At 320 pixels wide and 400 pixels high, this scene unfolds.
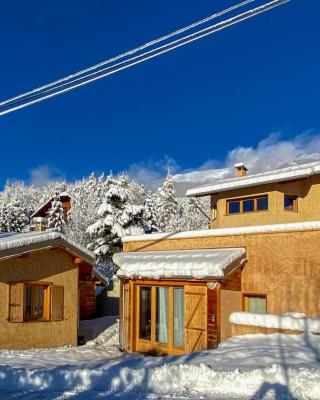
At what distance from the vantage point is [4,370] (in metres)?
8.81

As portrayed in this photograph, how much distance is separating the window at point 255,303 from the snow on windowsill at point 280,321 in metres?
1.33

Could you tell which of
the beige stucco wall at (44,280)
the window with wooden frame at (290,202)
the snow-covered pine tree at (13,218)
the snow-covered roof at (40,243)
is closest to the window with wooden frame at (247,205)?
the window with wooden frame at (290,202)

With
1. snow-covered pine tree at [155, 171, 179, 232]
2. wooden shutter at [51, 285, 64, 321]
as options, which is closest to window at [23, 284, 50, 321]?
wooden shutter at [51, 285, 64, 321]

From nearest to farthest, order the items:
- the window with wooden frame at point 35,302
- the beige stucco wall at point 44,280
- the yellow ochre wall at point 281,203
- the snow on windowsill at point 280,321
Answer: the snow on windowsill at point 280,321
the beige stucco wall at point 44,280
the window with wooden frame at point 35,302
the yellow ochre wall at point 281,203

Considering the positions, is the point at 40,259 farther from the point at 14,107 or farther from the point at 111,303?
the point at 111,303

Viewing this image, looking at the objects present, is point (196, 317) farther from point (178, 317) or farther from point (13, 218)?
point (13, 218)

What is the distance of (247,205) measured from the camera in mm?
19609

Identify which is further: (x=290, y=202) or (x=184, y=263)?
(x=290, y=202)

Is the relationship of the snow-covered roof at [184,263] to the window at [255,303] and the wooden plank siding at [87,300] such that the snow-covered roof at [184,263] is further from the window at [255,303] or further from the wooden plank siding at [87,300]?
the wooden plank siding at [87,300]

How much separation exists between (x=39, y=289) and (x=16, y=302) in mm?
1230

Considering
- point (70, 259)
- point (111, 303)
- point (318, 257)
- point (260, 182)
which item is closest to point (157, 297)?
point (70, 259)

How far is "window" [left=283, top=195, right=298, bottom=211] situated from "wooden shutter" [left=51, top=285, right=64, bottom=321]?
29.7ft

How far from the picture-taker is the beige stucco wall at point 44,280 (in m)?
14.7

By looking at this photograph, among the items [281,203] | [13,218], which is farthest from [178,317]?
[13,218]
